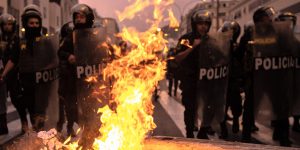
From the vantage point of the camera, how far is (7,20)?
6.44 m

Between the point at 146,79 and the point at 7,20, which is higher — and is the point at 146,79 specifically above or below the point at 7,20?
below

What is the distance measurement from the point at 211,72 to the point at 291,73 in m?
1.09

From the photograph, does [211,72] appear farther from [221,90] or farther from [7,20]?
[7,20]

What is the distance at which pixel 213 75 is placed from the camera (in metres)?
5.27

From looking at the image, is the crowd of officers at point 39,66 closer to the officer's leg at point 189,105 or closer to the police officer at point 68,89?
the police officer at point 68,89

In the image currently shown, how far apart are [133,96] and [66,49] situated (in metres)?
2.09

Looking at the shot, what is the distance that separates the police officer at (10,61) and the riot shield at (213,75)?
2.93 m

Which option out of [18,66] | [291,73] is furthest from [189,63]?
[18,66]

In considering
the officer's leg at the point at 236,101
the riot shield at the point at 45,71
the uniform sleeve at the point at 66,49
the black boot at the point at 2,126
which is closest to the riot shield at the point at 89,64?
the uniform sleeve at the point at 66,49

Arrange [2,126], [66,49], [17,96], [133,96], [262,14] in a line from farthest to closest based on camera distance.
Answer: [2,126]
[17,96]
[66,49]
[262,14]
[133,96]

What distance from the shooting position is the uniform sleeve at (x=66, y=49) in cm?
550

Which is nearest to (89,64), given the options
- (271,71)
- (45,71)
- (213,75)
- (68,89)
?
(68,89)

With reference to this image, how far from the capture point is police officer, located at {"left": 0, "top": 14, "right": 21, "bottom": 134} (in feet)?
19.4

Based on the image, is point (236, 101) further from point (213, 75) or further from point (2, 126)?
point (2, 126)
